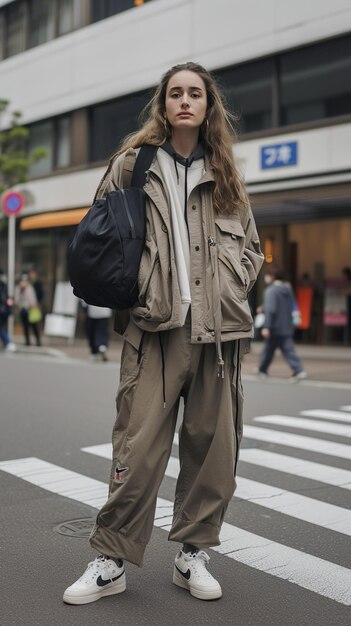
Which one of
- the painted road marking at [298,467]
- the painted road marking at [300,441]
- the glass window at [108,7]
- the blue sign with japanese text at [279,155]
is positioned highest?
the glass window at [108,7]

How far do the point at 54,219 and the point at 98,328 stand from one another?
27.6ft

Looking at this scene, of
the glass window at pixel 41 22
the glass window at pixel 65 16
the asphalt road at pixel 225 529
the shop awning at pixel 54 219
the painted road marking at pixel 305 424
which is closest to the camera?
the asphalt road at pixel 225 529

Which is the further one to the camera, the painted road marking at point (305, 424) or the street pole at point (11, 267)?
the street pole at point (11, 267)

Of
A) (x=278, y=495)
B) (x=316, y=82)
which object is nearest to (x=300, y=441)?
(x=278, y=495)

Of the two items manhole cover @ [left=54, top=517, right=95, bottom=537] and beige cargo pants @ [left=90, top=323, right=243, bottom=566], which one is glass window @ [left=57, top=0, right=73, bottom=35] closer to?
manhole cover @ [left=54, top=517, right=95, bottom=537]

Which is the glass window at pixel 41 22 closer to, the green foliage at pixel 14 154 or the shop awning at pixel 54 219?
the green foliage at pixel 14 154

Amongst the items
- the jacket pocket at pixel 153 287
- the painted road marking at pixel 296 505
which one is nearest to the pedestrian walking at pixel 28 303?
the painted road marking at pixel 296 505

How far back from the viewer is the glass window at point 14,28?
2511 cm

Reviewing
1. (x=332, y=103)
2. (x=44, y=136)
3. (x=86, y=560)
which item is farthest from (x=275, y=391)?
(x=44, y=136)

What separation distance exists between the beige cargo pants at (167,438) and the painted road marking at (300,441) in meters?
3.27

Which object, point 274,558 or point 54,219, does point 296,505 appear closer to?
point 274,558

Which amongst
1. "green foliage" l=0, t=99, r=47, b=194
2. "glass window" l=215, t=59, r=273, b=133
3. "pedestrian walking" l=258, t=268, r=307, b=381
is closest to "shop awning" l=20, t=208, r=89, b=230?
"green foliage" l=0, t=99, r=47, b=194

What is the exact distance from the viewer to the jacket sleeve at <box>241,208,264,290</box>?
3.26 metres

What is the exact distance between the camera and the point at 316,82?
16.7 meters
